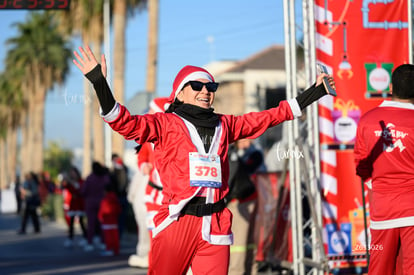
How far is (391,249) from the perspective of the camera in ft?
19.8

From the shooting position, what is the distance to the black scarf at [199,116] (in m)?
5.46

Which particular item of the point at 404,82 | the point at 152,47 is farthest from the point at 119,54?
the point at 404,82

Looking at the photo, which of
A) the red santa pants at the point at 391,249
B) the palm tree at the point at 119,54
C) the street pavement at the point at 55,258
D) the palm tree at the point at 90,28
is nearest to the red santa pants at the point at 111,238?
the street pavement at the point at 55,258

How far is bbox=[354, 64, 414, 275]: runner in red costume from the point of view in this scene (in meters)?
6.00

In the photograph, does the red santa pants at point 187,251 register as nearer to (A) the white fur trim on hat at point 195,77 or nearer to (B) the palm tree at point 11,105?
(A) the white fur trim on hat at point 195,77

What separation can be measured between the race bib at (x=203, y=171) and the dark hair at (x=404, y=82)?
68.0 inches

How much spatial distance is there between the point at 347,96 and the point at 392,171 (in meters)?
3.06

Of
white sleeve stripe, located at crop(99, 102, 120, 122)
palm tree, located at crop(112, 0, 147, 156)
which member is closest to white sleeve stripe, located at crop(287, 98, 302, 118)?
white sleeve stripe, located at crop(99, 102, 120, 122)

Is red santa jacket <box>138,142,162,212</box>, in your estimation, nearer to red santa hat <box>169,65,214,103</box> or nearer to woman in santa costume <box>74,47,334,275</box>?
red santa hat <box>169,65,214,103</box>

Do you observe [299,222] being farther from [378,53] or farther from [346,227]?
[378,53]

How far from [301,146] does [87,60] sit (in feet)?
14.4

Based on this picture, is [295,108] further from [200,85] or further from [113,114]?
[113,114]

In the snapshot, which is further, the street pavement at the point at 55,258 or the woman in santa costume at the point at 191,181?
the street pavement at the point at 55,258

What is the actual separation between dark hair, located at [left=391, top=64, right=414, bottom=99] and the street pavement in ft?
22.4
